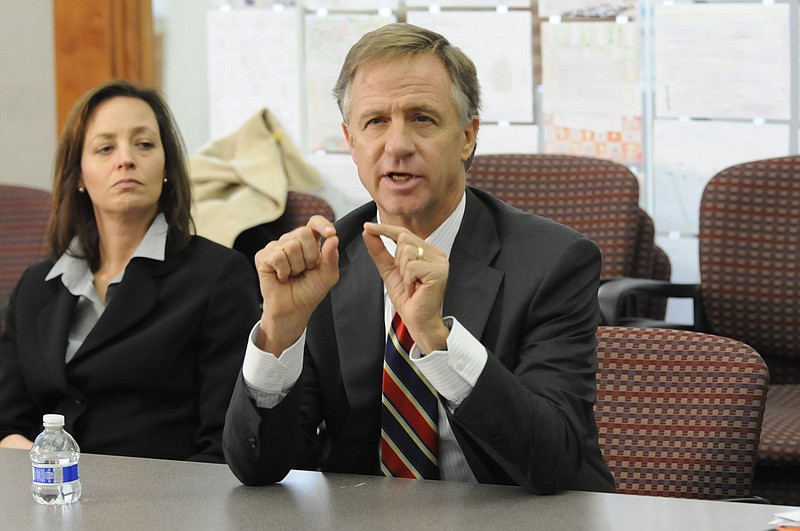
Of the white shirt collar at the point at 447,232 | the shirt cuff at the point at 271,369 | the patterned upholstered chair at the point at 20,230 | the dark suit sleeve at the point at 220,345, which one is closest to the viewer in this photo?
the shirt cuff at the point at 271,369

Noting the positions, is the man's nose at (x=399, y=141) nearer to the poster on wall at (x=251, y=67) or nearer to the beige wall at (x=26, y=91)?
the poster on wall at (x=251, y=67)

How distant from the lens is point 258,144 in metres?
3.97

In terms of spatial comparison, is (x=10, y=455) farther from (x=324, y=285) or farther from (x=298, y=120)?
(x=298, y=120)

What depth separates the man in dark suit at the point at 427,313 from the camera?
5.21 feet

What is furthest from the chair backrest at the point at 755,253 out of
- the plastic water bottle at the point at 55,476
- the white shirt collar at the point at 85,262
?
the plastic water bottle at the point at 55,476

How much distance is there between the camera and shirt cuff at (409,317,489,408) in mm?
1573

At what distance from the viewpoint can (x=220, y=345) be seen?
2.39m

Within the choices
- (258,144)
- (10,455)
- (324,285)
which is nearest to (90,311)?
(10,455)

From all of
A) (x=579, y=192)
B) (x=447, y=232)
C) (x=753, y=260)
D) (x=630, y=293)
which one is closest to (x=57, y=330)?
(x=447, y=232)

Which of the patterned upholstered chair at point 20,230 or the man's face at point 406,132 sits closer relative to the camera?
the man's face at point 406,132

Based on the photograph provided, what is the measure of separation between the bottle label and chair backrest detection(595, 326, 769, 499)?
948 millimetres

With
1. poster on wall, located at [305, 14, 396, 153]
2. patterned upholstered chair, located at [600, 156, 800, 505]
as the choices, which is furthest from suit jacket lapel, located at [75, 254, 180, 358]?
poster on wall, located at [305, 14, 396, 153]

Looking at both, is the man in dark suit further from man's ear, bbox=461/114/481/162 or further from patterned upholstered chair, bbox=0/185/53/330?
patterned upholstered chair, bbox=0/185/53/330

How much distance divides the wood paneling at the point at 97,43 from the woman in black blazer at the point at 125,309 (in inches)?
66.6
